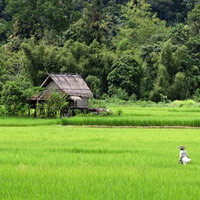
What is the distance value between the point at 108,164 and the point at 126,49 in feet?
124

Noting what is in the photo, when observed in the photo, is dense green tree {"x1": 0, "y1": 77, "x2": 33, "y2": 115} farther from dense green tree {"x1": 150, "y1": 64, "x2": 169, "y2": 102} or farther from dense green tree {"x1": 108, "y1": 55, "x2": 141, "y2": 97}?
dense green tree {"x1": 150, "y1": 64, "x2": 169, "y2": 102}

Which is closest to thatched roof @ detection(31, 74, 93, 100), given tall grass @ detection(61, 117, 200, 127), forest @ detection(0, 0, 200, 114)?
forest @ detection(0, 0, 200, 114)

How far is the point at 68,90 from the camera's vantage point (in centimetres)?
2967

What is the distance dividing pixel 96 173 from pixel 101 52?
1407 inches

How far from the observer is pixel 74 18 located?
52.4 metres

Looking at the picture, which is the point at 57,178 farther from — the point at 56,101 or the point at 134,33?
the point at 134,33

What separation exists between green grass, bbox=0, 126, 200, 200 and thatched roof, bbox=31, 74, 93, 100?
1595 cm

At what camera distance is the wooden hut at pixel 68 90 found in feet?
95.7

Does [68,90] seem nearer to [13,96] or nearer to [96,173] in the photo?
[13,96]

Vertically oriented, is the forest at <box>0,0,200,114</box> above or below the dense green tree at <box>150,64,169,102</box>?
above

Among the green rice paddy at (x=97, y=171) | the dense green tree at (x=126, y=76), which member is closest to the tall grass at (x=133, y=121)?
the green rice paddy at (x=97, y=171)

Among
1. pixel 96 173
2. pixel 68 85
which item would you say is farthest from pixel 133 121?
pixel 96 173

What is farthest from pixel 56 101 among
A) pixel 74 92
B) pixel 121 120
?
pixel 121 120

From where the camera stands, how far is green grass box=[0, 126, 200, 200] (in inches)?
268
